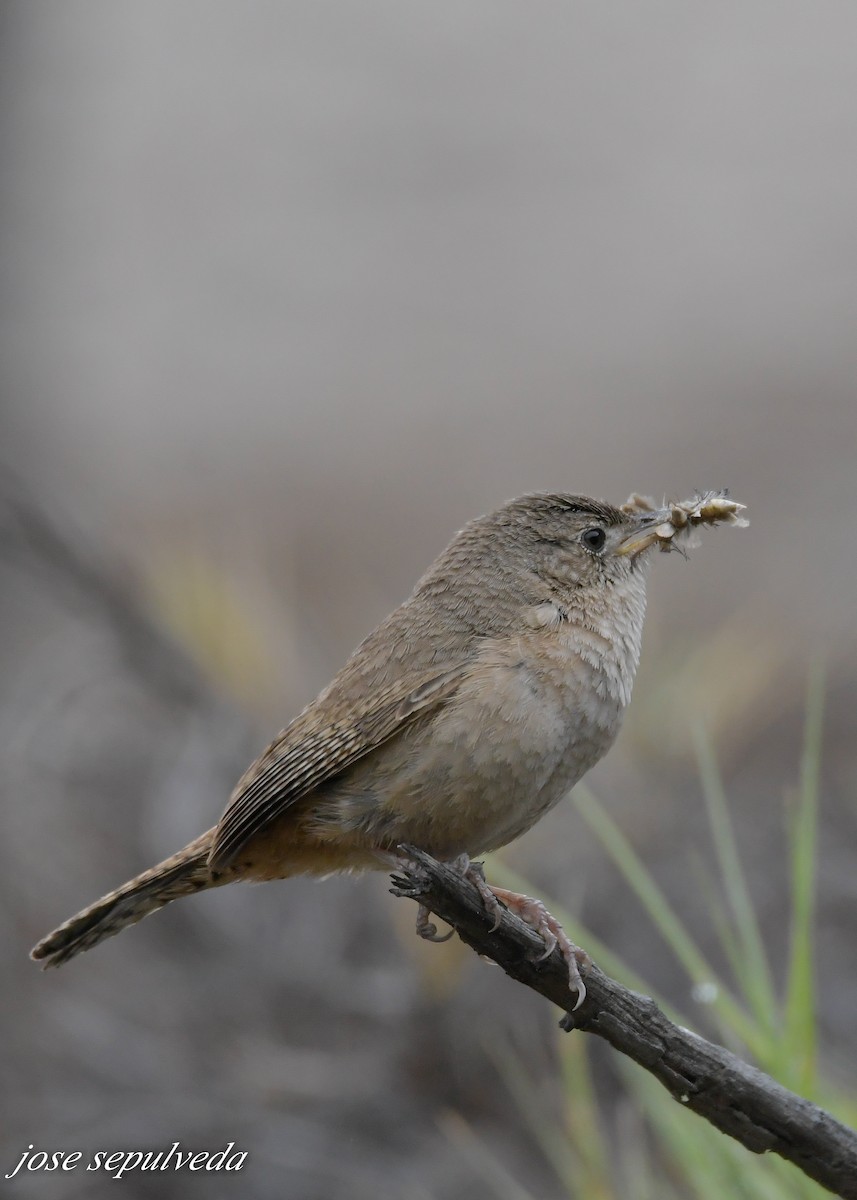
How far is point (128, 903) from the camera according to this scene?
3189mm

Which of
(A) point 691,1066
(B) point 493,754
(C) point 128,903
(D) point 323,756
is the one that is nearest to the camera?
(A) point 691,1066

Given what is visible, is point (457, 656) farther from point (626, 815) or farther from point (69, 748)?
point (69, 748)

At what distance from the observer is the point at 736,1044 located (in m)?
3.44

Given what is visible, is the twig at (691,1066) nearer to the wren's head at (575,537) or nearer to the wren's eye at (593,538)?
the wren's head at (575,537)

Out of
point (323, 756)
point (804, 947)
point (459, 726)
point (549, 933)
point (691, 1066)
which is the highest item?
point (323, 756)

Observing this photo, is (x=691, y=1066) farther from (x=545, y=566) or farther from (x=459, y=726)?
(x=545, y=566)

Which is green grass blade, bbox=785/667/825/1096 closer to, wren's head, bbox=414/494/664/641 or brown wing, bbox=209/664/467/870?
wren's head, bbox=414/494/664/641

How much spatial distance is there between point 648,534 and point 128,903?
5.06 feet

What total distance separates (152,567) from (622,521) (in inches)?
115

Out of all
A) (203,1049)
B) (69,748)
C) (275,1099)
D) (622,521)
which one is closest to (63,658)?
(69,748)

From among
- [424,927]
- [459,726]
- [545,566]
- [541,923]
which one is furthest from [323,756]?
[545,566]

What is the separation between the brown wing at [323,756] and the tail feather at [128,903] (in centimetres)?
18

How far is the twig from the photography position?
8.05ft

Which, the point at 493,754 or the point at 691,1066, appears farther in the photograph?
the point at 493,754
